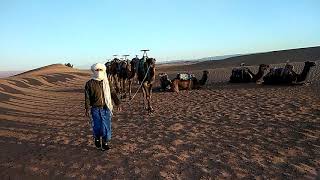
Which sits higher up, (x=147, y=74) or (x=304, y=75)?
(x=147, y=74)

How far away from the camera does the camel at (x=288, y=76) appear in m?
20.9

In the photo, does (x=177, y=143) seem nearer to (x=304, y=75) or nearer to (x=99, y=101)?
(x=99, y=101)

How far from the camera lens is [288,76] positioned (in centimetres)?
2094

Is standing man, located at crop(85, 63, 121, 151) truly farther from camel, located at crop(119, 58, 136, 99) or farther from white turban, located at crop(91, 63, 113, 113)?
camel, located at crop(119, 58, 136, 99)

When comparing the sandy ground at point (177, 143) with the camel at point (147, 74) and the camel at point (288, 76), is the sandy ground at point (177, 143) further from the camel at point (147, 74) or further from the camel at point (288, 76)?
the camel at point (288, 76)

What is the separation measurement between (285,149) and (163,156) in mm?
2340

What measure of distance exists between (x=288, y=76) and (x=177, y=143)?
1332 cm

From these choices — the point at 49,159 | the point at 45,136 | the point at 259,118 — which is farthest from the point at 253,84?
the point at 49,159

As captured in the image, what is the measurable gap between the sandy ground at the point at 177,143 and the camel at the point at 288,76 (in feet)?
19.1

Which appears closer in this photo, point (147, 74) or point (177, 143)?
point (177, 143)

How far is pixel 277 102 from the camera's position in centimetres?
1481

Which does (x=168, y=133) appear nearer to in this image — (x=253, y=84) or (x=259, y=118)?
(x=259, y=118)

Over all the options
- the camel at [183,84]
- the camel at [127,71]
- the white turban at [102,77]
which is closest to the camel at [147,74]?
the camel at [127,71]

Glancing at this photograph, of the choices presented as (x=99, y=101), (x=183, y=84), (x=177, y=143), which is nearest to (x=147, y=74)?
(x=177, y=143)
